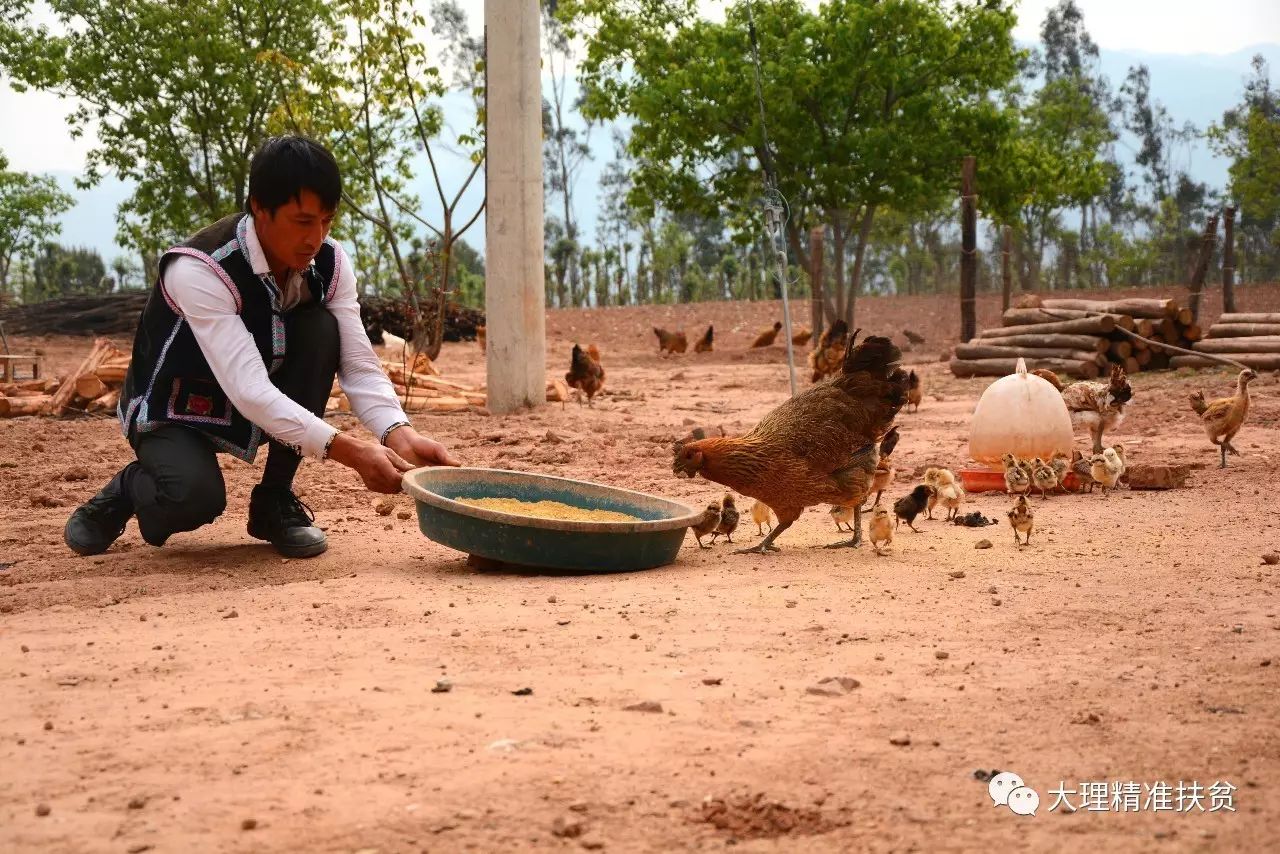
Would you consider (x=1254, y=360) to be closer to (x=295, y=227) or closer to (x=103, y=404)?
(x=103, y=404)

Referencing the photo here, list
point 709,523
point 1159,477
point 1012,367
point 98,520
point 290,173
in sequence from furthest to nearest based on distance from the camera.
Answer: point 1012,367, point 1159,477, point 709,523, point 98,520, point 290,173

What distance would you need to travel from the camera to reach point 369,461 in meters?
4.51

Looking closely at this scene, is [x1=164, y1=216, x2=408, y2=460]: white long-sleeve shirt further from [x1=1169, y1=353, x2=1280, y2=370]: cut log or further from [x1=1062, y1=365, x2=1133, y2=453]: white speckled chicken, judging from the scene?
[x1=1169, y1=353, x2=1280, y2=370]: cut log

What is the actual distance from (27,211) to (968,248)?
26.4 meters

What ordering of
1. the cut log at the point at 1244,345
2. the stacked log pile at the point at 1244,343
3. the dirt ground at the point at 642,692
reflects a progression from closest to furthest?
the dirt ground at the point at 642,692 < the stacked log pile at the point at 1244,343 < the cut log at the point at 1244,345

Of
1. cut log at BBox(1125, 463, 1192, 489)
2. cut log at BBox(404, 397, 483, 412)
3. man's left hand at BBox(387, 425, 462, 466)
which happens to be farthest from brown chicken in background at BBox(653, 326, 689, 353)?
man's left hand at BBox(387, 425, 462, 466)

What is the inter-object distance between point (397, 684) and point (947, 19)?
2179cm

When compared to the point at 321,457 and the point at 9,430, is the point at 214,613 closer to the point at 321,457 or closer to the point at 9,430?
the point at 321,457

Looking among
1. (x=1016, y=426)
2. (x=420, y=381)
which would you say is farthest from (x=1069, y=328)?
(x=1016, y=426)

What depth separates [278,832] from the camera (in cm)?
235

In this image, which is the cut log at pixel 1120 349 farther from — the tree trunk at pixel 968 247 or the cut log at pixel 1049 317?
the tree trunk at pixel 968 247

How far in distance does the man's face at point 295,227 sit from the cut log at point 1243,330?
13.7 metres

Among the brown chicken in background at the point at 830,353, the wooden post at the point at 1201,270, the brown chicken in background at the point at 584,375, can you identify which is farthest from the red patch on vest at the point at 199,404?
the wooden post at the point at 1201,270

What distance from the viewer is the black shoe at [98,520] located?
5.13 m
